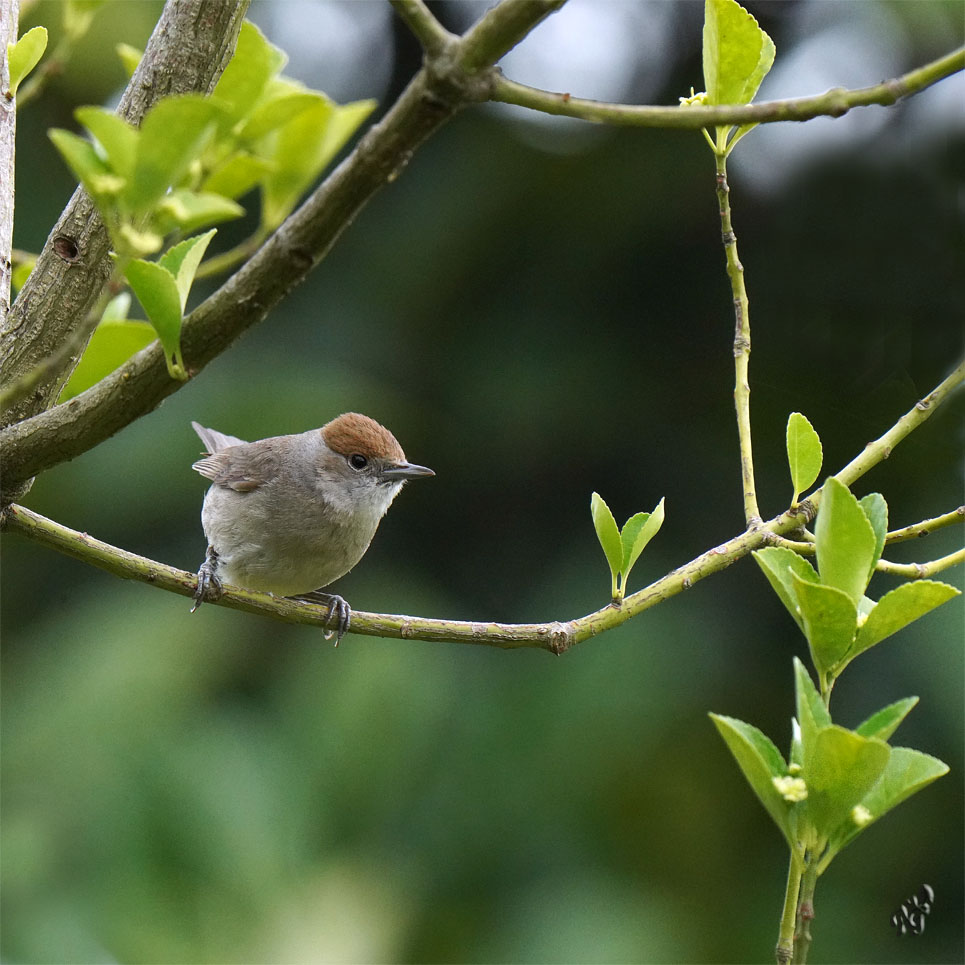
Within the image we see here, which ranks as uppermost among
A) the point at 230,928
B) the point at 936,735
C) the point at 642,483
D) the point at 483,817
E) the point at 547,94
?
the point at 642,483

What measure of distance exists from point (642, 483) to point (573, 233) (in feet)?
4.63

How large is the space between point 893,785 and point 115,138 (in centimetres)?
104

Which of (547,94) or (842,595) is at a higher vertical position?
(547,94)

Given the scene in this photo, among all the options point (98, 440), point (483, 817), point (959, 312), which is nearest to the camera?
point (98, 440)

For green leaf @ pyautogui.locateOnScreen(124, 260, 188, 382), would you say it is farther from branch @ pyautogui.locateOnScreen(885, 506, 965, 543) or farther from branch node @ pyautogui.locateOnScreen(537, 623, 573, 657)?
branch @ pyautogui.locateOnScreen(885, 506, 965, 543)

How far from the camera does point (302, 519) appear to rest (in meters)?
3.53

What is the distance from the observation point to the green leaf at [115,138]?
102cm

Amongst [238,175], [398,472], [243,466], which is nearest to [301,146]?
[238,175]

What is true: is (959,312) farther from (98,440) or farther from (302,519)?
(98,440)

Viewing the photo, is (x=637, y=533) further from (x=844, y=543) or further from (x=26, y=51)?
(x=26, y=51)

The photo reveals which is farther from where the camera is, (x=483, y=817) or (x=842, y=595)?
(x=483, y=817)

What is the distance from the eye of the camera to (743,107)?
1.09 metres

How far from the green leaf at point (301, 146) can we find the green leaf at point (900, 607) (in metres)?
0.88

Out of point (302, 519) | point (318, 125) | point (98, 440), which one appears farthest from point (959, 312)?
point (98, 440)
